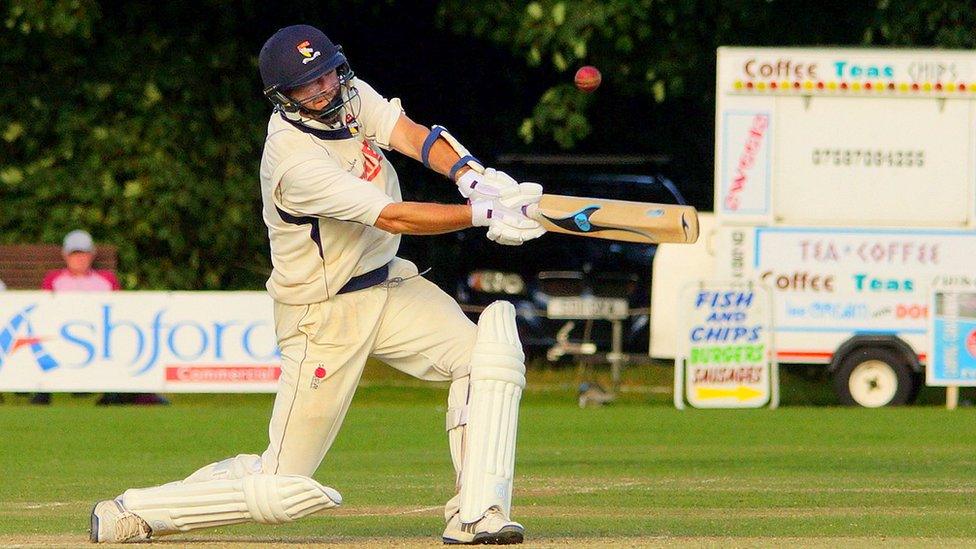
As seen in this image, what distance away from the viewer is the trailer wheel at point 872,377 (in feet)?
44.7

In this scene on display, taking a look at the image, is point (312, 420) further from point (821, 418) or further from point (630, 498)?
point (821, 418)

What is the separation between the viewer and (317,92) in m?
5.51

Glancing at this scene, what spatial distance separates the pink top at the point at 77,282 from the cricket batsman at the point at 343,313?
27.8 ft

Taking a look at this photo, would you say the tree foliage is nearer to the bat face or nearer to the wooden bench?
the wooden bench

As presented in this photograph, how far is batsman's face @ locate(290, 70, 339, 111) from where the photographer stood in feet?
18.1

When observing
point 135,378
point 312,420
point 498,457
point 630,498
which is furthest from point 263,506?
point 135,378

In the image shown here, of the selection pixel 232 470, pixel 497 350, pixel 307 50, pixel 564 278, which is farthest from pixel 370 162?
pixel 564 278

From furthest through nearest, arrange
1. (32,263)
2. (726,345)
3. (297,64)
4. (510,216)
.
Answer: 1. (32,263)
2. (726,345)
3. (297,64)
4. (510,216)

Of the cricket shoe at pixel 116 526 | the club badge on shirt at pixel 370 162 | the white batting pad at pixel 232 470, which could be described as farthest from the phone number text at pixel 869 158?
the cricket shoe at pixel 116 526

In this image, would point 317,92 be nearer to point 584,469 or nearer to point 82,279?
point 584,469

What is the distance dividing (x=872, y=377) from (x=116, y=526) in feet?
29.5

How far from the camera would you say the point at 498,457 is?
17.9ft

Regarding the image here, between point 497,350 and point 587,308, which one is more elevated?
point 587,308

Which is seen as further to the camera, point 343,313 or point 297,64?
point 343,313
